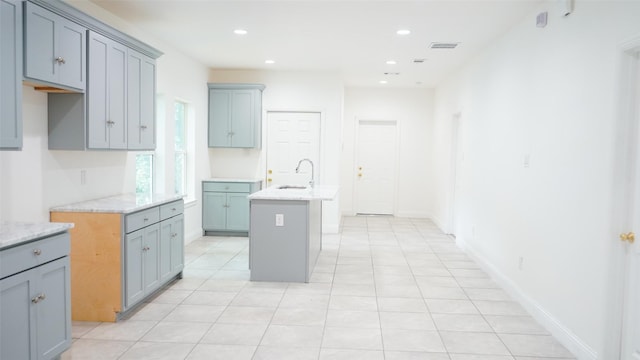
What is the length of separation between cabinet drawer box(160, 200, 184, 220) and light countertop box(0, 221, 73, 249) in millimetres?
1416

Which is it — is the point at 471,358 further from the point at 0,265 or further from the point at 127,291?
the point at 0,265

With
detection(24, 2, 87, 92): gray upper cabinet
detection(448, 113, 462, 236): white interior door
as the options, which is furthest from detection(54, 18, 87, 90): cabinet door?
detection(448, 113, 462, 236): white interior door

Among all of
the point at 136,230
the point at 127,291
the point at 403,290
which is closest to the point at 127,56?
the point at 136,230

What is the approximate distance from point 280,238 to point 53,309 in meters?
2.38

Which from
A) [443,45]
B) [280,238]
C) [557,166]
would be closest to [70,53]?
[280,238]

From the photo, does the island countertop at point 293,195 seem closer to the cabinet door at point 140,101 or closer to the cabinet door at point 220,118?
the cabinet door at point 140,101

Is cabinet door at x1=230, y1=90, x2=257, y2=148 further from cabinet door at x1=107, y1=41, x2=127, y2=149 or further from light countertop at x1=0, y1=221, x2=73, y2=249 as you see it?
light countertop at x1=0, y1=221, x2=73, y2=249

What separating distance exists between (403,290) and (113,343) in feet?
8.78

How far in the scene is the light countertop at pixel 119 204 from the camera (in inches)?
141

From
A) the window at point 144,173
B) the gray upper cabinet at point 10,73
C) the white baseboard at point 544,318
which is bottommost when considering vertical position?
the white baseboard at point 544,318

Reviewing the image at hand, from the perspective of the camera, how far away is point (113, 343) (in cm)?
327

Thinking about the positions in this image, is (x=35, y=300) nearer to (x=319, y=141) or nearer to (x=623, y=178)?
(x=623, y=178)

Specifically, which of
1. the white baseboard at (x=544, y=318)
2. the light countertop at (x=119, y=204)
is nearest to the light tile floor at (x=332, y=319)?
the white baseboard at (x=544, y=318)

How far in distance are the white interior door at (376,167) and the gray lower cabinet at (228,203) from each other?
3.25 metres
